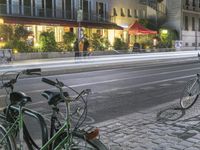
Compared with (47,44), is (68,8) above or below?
above

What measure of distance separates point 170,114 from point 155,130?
5.20 ft

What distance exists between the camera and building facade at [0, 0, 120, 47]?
3831cm

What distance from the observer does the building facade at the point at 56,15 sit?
Result: 126ft

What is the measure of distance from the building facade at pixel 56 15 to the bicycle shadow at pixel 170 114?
1021 inches

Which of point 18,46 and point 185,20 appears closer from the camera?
point 18,46

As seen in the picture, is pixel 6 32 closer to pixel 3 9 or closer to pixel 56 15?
pixel 3 9

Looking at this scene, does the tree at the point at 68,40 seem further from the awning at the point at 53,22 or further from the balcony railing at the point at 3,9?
the balcony railing at the point at 3,9

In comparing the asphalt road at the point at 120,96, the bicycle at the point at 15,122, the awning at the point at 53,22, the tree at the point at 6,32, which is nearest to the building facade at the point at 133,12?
the awning at the point at 53,22

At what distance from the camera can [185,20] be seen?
64.3 metres

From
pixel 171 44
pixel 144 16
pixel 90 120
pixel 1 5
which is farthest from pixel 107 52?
pixel 90 120

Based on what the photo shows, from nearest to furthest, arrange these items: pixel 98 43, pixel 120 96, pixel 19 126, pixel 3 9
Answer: pixel 19 126
pixel 120 96
pixel 3 9
pixel 98 43

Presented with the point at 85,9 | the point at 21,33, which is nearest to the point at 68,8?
the point at 85,9

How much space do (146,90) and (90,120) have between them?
525 centimetres

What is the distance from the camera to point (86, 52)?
3284 centimetres
